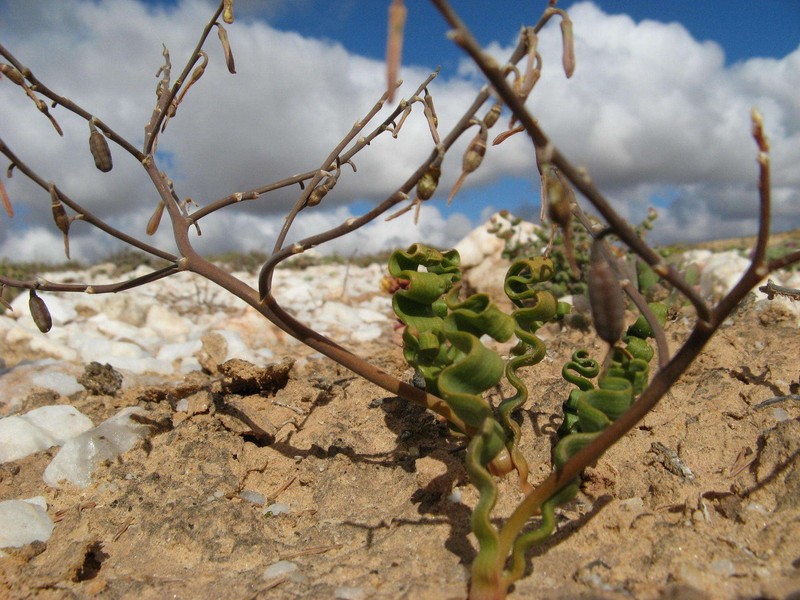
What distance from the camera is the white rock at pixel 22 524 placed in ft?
6.08

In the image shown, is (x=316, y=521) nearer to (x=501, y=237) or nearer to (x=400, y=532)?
(x=400, y=532)

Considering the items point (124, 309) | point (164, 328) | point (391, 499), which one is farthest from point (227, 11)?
point (124, 309)

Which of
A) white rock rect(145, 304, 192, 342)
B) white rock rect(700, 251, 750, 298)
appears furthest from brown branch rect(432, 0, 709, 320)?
white rock rect(145, 304, 192, 342)

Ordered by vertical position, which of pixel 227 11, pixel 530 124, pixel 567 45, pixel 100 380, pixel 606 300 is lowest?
pixel 606 300

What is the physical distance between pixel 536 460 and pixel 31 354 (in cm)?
350

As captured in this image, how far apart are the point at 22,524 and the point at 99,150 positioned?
1119mm

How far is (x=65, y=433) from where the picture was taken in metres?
2.57

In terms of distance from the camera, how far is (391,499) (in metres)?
2.00

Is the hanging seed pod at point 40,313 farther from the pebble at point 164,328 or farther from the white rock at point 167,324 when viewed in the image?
the white rock at point 167,324

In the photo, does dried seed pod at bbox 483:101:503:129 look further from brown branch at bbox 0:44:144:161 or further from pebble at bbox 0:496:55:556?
pebble at bbox 0:496:55:556

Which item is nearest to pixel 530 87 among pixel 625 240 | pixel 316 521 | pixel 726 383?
pixel 625 240

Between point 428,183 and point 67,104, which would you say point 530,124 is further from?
point 67,104

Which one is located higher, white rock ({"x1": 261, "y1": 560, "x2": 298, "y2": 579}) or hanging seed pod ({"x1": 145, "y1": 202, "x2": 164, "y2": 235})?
hanging seed pod ({"x1": 145, "y1": 202, "x2": 164, "y2": 235})

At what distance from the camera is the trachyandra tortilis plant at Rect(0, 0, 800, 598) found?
1162 mm
